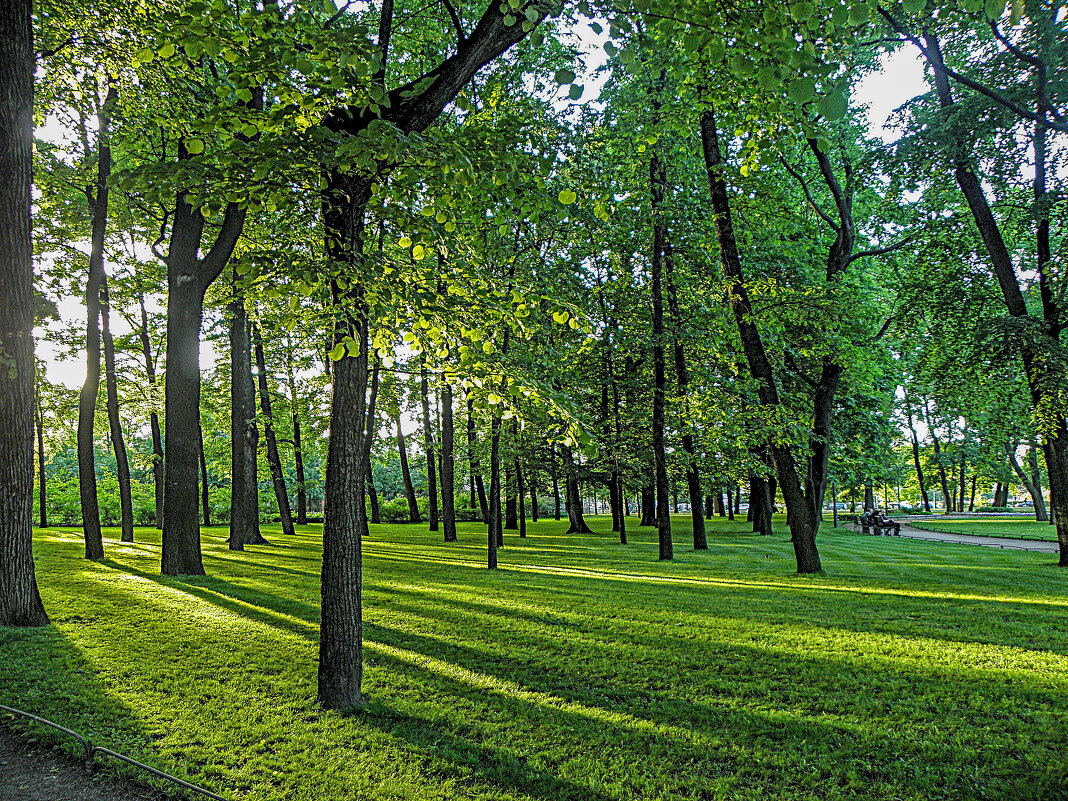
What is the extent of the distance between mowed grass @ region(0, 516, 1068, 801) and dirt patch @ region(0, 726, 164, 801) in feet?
0.89

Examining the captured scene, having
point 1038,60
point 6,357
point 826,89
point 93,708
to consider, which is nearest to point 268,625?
point 93,708

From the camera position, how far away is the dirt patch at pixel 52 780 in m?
3.59

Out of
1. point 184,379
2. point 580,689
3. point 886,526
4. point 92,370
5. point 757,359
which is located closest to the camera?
point 580,689

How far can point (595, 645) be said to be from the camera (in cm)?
657

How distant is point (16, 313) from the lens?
22.1 feet

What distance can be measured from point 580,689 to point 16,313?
796 cm

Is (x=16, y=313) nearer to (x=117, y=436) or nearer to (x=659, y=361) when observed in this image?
(x=117, y=436)

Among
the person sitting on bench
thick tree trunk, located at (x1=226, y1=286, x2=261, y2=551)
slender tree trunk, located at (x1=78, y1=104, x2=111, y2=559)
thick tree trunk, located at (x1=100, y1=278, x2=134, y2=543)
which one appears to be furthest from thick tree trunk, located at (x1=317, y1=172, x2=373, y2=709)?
the person sitting on bench

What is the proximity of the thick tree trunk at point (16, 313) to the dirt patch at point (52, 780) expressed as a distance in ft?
11.3

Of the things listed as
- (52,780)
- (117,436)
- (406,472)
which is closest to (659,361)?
(52,780)

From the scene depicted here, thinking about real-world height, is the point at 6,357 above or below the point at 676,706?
above

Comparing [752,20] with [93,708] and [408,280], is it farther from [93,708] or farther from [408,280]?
[93,708]

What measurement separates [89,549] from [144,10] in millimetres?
12166

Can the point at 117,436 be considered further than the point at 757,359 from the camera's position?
Yes
